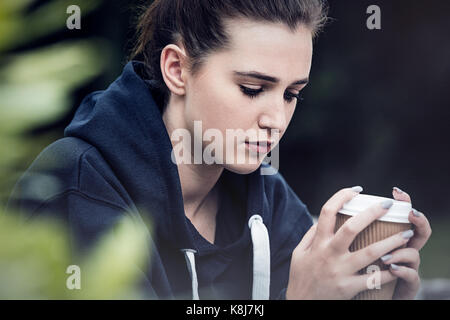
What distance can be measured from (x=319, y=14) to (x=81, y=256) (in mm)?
741

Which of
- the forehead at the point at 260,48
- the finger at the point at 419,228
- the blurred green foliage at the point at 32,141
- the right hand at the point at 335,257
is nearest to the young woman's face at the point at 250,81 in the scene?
the forehead at the point at 260,48

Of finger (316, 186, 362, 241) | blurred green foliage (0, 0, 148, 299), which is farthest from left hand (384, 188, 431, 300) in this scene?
blurred green foliage (0, 0, 148, 299)

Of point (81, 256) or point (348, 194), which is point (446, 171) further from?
point (81, 256)

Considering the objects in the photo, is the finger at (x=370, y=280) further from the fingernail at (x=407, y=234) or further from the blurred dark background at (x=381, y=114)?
the blurred dark background at (x=381, y=114)

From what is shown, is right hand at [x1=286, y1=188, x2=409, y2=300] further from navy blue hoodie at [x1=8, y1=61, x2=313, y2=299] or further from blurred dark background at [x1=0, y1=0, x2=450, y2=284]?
blurred dark background at [x1=0, y1=0, x2=450, y2=284]

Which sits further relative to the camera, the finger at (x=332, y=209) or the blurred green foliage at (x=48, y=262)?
the finger at (x=332, y=209)

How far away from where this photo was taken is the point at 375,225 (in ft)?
3.18

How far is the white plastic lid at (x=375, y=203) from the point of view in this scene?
956 mm

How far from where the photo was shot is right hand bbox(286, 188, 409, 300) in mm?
965

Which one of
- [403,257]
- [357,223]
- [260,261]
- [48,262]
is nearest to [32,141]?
[48,262]

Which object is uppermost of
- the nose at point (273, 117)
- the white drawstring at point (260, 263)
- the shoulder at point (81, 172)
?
the nose at point (273, 117)

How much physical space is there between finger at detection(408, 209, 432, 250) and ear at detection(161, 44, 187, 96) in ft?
1.75

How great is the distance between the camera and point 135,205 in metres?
1.10

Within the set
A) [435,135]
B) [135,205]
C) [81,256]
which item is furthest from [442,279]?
[81,256]
